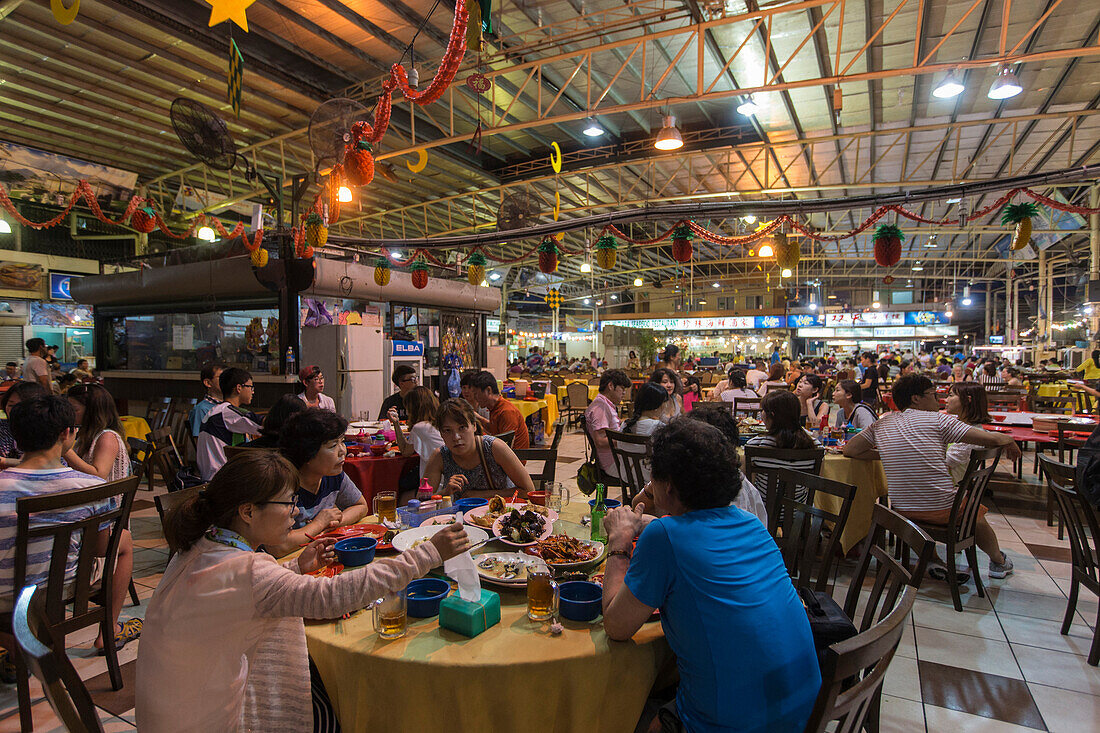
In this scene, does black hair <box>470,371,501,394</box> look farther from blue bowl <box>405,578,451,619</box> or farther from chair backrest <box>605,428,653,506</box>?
blue bowl <box>405,578,451,619</box>

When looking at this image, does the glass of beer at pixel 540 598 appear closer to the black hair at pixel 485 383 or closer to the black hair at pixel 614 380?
the black hair at pixel 485 383

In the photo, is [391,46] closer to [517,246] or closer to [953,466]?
[953,466]

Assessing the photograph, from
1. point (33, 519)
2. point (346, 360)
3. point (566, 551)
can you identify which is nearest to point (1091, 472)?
point (566, 551)

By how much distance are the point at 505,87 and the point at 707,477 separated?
351 inches

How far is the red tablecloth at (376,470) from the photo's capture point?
4.26 m

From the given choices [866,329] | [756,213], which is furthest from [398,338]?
[866,329]

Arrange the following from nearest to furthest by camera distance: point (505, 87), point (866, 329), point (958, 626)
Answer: point (958, 626)
point (505, 87)
point (866, 329)

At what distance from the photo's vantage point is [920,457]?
3.65 metres

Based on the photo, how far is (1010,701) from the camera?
103 inches

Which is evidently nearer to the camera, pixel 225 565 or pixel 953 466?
pixel 225 565

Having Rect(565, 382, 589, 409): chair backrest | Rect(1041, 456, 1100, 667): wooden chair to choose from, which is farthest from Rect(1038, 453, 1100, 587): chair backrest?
Rect(565, 382, 589, 409): chair backrest

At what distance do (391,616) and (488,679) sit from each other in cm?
32

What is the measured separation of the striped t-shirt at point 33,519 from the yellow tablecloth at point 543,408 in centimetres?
578

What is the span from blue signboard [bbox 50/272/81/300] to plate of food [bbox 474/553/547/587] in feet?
56.2
